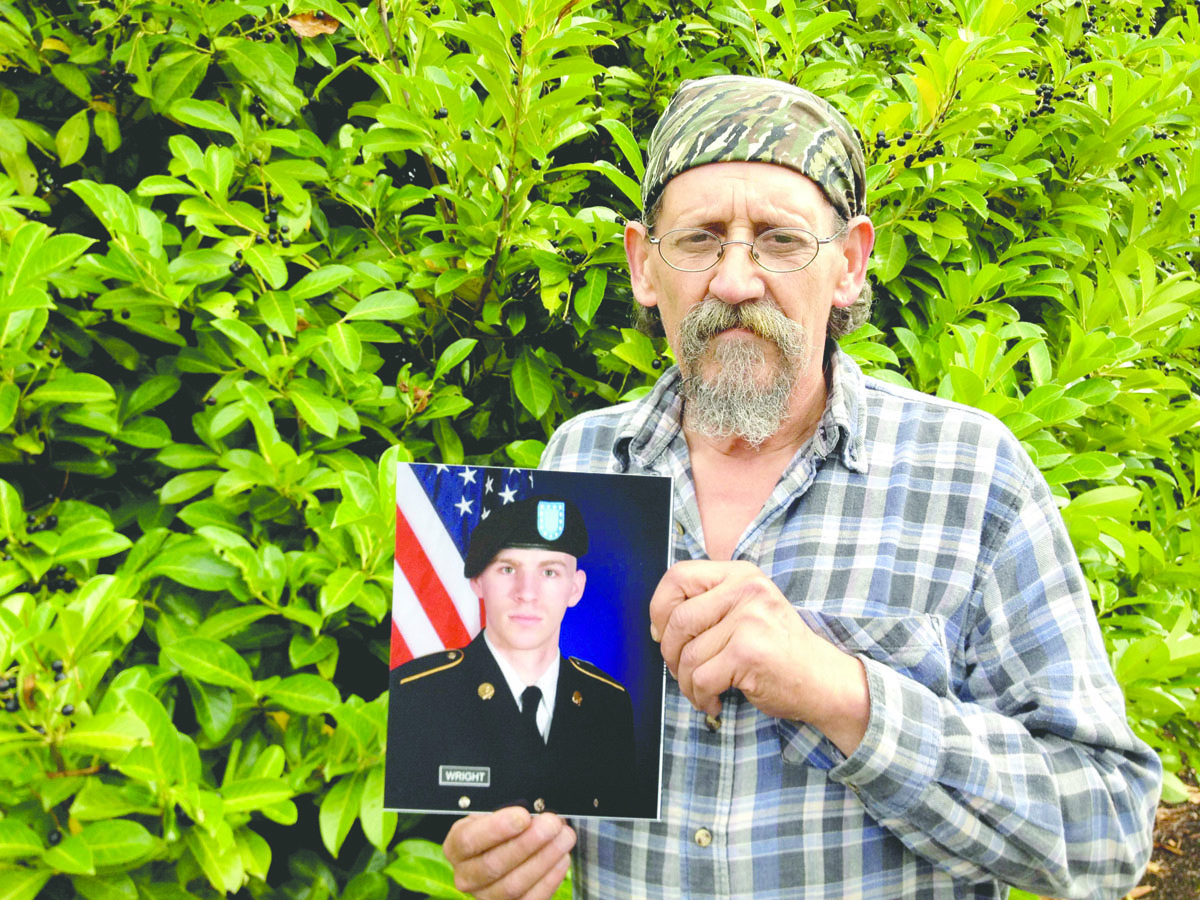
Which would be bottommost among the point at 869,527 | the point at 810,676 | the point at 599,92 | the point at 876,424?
the point at 810,676

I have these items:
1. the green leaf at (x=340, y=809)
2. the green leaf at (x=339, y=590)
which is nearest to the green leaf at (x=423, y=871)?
the green leaf at (x=340, y=809)

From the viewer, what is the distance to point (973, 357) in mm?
1909

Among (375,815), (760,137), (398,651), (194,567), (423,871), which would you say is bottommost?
(423,871)

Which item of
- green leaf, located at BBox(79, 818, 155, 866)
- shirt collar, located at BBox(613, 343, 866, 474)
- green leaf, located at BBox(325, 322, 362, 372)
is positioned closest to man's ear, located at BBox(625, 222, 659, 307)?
shirt collar, located at BBox(613, 343, 866, 474)

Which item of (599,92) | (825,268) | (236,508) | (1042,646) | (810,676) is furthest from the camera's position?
(599,92)

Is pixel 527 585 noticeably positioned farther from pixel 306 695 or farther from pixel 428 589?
pixel 306 695

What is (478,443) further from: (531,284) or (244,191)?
(244,191)

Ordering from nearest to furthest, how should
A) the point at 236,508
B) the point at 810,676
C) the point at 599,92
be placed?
the point at 810,676
the point at 236,508
the point at 599,92

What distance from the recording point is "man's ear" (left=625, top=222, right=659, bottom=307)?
168 centimetres

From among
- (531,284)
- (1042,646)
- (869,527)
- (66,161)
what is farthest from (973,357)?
(66,161)

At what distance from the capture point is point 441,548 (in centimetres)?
126

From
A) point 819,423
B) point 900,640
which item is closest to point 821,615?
point 900,640

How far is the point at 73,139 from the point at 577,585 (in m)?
Answer: 1.55

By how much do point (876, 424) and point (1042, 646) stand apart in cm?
43
